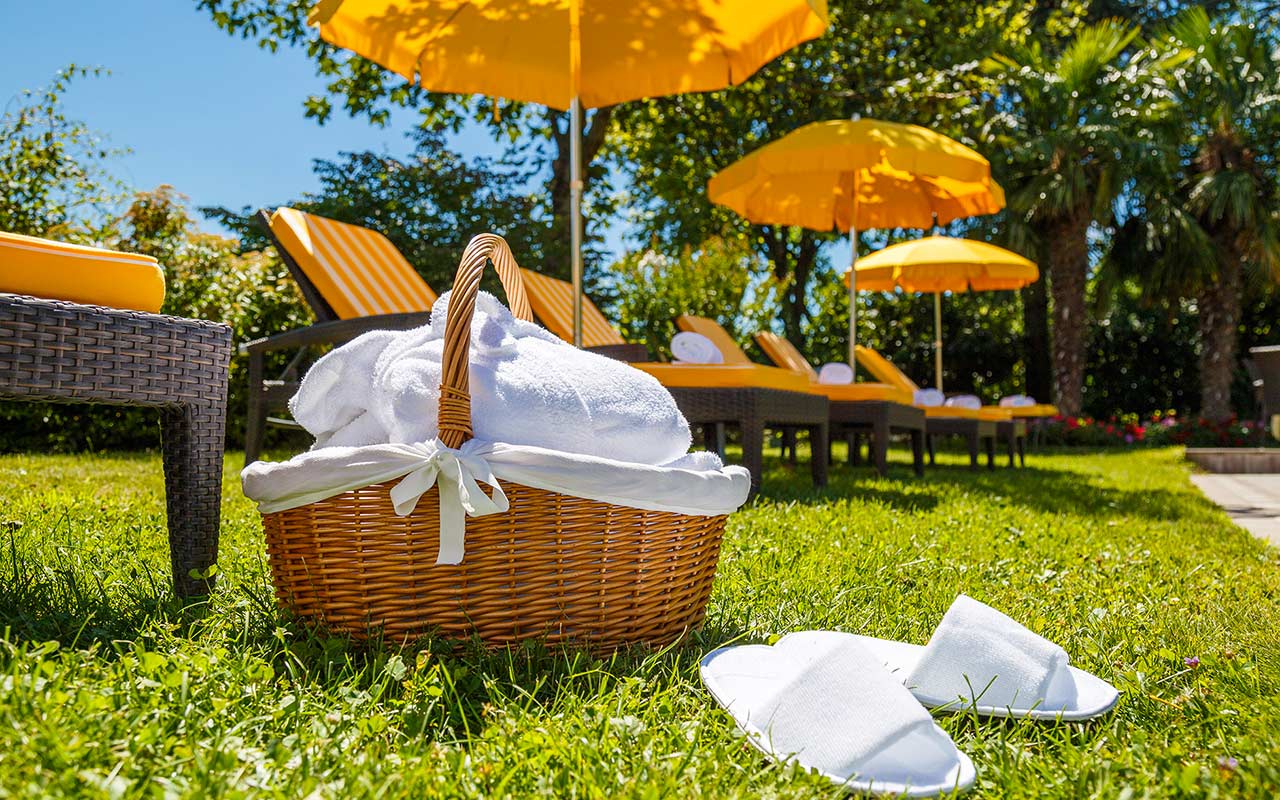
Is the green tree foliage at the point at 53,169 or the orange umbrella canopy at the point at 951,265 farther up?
the green tree foliage at the point at 53,169

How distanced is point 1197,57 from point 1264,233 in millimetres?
2615

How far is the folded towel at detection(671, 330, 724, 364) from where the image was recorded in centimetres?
459

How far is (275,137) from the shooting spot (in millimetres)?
8797

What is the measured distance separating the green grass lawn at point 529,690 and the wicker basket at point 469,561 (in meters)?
0.07

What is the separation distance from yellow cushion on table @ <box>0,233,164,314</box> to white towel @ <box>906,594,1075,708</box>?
1.68m

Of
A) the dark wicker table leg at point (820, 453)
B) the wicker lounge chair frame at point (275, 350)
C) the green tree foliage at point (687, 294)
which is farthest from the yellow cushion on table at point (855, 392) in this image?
the green tree foliage at point (687, 294)

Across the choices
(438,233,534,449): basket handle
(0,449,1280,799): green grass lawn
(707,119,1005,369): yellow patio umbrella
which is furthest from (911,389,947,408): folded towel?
(438,233,534,449): basket handle

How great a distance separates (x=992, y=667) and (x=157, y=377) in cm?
167

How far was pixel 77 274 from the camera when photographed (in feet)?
5.90

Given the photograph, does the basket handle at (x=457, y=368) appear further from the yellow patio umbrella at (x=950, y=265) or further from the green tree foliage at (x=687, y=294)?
the green tree foliage at (x=687, y=294)

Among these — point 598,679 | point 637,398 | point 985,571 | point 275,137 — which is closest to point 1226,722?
point 598,679

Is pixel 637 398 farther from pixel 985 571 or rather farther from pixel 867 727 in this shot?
pixel 985 571

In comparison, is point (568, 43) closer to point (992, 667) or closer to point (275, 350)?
point (275, 350)

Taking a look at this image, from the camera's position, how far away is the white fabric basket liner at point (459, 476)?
5.15 feet
